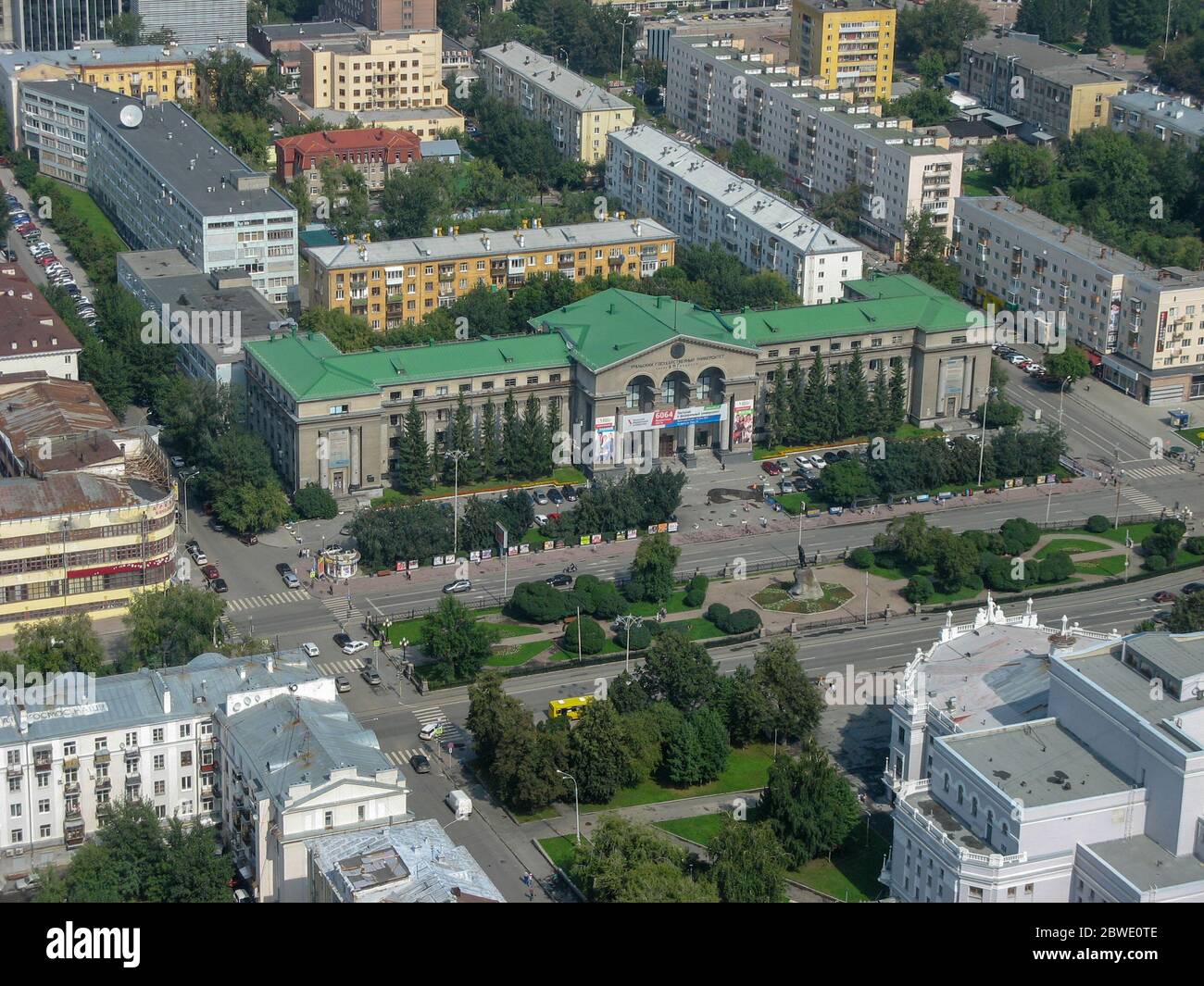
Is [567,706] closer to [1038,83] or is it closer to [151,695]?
[151,695]

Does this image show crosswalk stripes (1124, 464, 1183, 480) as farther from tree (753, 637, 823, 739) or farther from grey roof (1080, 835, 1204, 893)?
grey roof (1080, 835, 1204, 893)

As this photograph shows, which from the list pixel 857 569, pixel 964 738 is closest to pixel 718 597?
pixel 857 569

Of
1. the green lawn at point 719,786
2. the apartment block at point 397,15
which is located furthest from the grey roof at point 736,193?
the green lawn at point 719,786

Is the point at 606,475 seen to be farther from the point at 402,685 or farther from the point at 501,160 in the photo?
the point at 501,160

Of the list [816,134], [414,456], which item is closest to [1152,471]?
[414,456]

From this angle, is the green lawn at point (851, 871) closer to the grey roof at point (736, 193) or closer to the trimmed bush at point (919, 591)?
the trimmed bush at point (919, 591)
